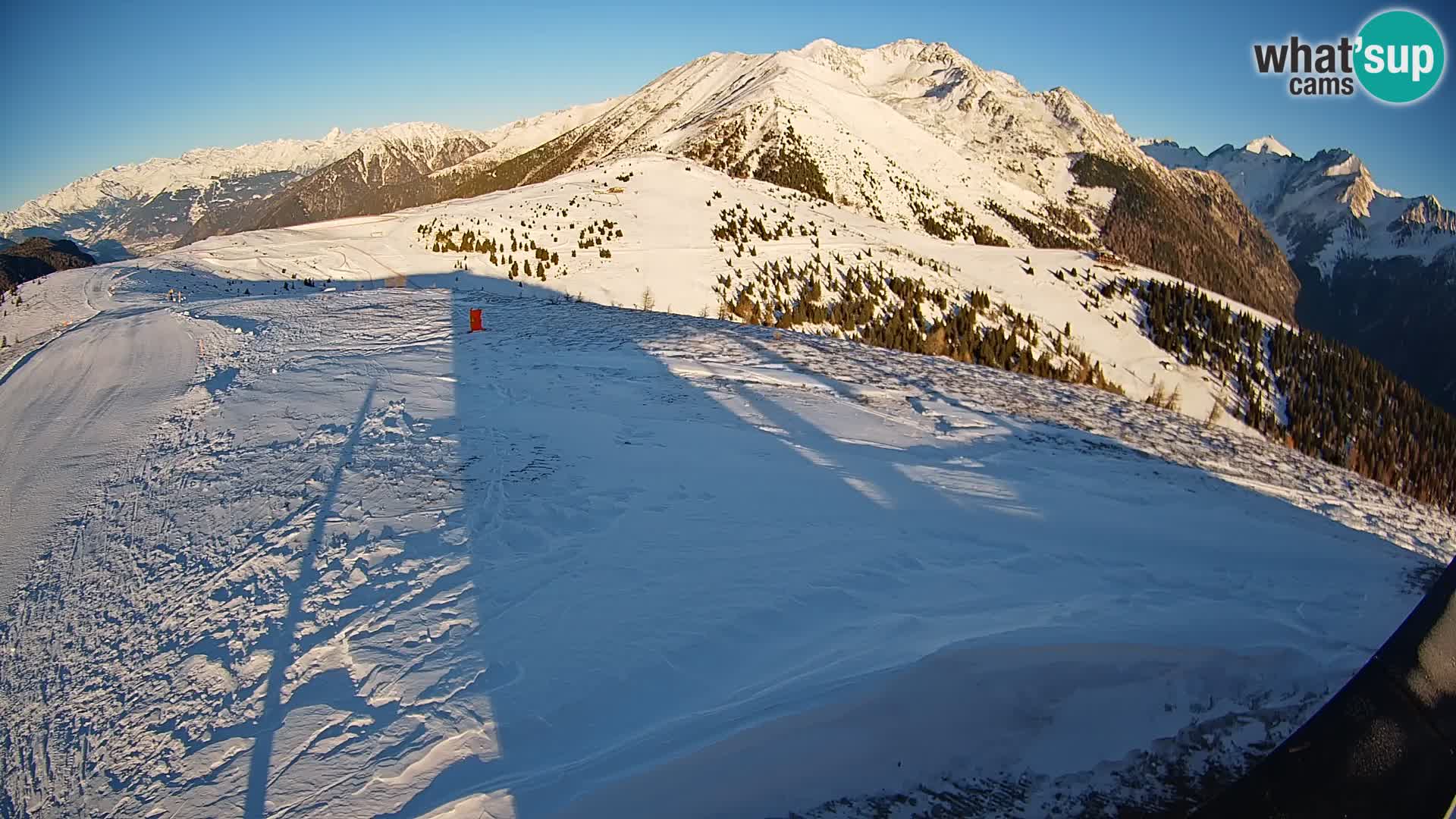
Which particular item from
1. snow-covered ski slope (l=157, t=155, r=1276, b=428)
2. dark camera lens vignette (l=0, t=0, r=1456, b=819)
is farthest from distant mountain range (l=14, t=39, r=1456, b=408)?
dark camera lens vignette (l=0, t=0, r=1456, b=819)

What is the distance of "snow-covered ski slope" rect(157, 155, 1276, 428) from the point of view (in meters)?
20.3

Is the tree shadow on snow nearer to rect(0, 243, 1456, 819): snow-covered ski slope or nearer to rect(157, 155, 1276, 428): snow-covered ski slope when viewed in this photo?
rect(0, 243, 1456, 819): snow-covered ski slope

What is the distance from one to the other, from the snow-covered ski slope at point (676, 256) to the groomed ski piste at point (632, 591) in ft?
35.4

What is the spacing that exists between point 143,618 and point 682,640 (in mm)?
3859

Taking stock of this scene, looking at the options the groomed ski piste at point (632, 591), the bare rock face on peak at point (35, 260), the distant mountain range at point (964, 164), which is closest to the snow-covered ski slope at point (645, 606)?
the groomed ski piste at point (632, 591)

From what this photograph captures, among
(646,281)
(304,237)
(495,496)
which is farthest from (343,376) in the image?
(304,237)

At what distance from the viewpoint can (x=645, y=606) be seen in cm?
448

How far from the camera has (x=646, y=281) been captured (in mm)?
21531

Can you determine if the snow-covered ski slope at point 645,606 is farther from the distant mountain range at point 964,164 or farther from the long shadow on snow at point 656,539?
the distant mountain range at point 964,164

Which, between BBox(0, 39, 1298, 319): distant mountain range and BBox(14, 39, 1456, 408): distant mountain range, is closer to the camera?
BBox(0, 39, 1298, 319): distant mountain range

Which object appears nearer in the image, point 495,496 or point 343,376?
point 495,496

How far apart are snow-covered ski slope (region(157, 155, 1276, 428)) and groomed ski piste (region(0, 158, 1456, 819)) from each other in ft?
35.4

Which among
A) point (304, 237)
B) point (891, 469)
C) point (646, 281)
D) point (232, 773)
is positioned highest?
point (304, 237)

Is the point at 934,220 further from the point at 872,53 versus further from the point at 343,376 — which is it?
the point at 872,53
